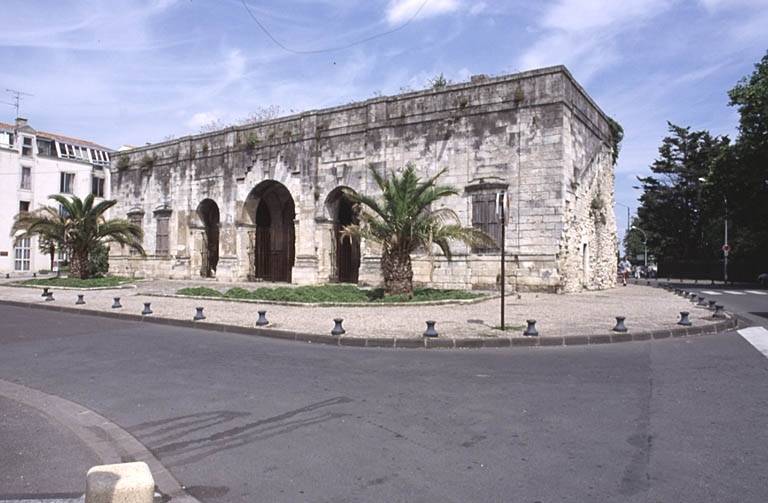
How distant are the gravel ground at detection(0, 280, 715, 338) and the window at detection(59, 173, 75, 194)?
36302mm

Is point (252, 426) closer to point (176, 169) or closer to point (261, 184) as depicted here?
point (261, 184)

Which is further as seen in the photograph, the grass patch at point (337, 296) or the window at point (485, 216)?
the window at point (485, 216)

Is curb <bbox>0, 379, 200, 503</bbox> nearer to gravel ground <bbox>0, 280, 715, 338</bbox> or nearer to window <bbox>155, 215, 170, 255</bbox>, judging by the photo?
gravel ground <bbox>0, 280, 715, 338</bbox>

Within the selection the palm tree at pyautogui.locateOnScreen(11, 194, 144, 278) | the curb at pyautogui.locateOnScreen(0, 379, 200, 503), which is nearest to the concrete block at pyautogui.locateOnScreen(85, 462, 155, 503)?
the curb at pyautogui.locateOnScreen(0, 379, 200, 503)

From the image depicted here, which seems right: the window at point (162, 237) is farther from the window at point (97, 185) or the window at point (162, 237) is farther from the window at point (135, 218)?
the window at point (97, 185)

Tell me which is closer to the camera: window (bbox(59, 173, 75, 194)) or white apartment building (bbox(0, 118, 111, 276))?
white apartment building (bbox(0, 118, 111, 276))

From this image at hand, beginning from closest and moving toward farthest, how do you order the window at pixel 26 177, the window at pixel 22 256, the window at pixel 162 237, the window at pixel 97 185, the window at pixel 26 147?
the window at pixel 162 237, the window at pixel 22 256, the window at pixel 26 177, the window at pixel 26 147, the window at pixel 97 185

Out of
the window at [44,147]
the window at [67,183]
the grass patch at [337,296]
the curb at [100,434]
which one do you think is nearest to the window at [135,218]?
the grass patch at [337,296]

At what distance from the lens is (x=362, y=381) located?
6.62 m

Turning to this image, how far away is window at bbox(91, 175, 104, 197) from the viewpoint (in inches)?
2050

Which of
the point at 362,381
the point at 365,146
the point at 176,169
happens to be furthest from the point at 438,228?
the point at 176,169

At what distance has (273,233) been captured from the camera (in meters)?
27.8

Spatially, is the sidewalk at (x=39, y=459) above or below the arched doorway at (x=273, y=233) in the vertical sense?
below

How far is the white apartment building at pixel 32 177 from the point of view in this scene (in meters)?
44.9
